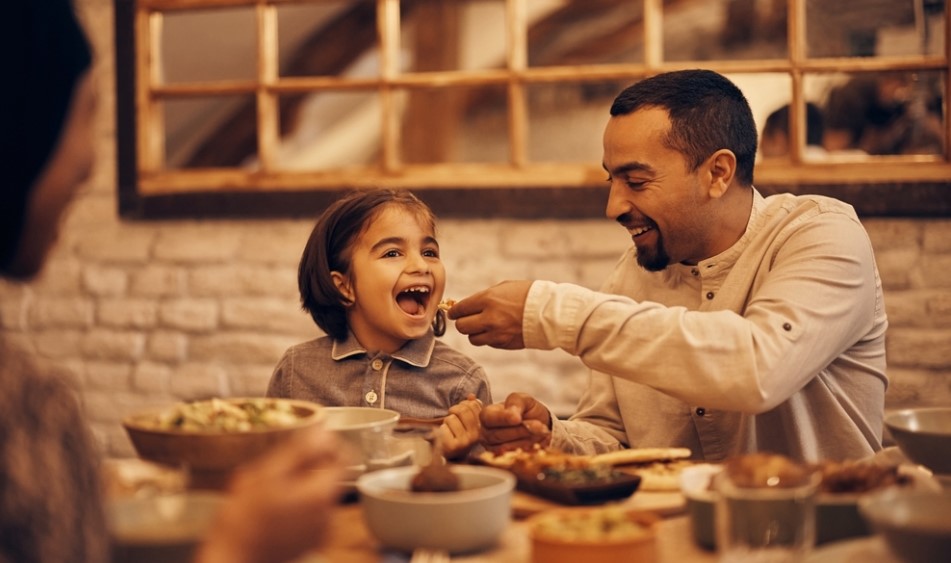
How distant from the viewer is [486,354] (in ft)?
11.5

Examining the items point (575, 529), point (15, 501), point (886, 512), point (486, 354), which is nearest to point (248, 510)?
point (15, 501)

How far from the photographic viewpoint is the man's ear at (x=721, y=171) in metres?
2.21

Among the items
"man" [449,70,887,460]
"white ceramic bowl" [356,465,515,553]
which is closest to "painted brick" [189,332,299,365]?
"man" [449,70,887,460]

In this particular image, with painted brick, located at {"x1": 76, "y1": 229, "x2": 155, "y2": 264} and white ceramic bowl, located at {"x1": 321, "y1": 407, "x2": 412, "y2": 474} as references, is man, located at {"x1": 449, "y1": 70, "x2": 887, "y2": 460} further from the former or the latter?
painted brick, located at {"x1": 76, "y1": 229, "x2": 155, "y2": 264}

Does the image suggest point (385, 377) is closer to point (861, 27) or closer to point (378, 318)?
point (378, 318)

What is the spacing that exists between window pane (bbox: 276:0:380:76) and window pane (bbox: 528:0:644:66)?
2157 mm

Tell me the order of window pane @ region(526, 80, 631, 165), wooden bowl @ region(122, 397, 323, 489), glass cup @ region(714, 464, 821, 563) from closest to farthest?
glass cup @ region(714, 464, 821, 563), wooden bowl @ region(122, 397, 323, 489), window pane @ region(526, 80, 631, 165)

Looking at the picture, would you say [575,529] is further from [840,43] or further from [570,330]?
[840,43]

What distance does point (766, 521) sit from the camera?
1.06 m

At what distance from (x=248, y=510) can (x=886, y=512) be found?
68 centimetres

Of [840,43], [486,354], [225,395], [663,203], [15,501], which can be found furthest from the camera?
[840,43]

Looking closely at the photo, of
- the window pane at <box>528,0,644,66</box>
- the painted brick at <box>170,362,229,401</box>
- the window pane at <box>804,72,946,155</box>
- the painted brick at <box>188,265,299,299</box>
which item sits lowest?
the painted brick at <box>170,362,229,401</box>

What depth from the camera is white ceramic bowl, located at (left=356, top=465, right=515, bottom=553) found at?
3.72 feet

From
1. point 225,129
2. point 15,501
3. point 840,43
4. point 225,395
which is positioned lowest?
point 225,395
